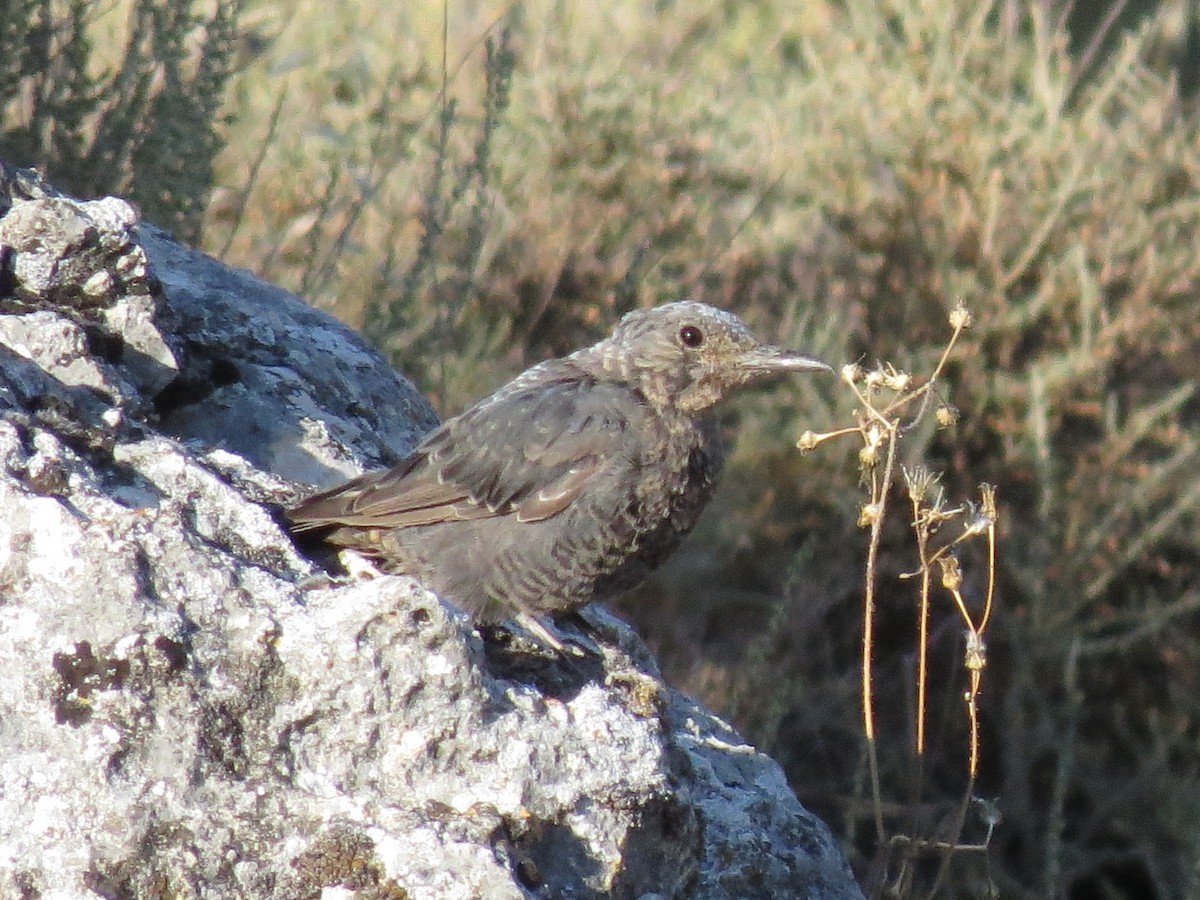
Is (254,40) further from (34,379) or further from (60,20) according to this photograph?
(34,379)

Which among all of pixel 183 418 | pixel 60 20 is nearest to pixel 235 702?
pixel 183 418

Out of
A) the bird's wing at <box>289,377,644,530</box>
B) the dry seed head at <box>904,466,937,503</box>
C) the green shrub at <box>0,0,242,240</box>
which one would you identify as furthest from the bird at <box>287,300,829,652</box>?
the green shrub at <box>0,0,242,240</box>

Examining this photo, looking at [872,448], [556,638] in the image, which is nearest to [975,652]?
[872,448]

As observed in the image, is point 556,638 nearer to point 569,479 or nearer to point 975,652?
point 569,479

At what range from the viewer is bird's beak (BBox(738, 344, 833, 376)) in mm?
3979

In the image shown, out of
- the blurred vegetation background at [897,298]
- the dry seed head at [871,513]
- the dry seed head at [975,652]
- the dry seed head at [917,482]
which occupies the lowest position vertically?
the blurred vegetation background at [897,298]

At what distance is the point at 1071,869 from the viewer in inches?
265

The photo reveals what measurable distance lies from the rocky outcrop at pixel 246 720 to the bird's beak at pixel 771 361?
3.64 ft

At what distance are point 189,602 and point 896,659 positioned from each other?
5120mm

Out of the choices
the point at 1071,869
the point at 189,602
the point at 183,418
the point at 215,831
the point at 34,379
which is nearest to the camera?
the point at 215,831

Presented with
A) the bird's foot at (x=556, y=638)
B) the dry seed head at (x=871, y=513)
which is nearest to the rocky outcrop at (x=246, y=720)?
the bird's foot at (x=556, y=638)

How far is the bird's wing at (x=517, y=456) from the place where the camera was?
382cm

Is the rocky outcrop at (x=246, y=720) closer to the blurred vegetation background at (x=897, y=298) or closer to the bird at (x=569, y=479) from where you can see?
the bird at (x=569, y=479)

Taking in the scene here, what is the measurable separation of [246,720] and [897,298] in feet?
18.3
